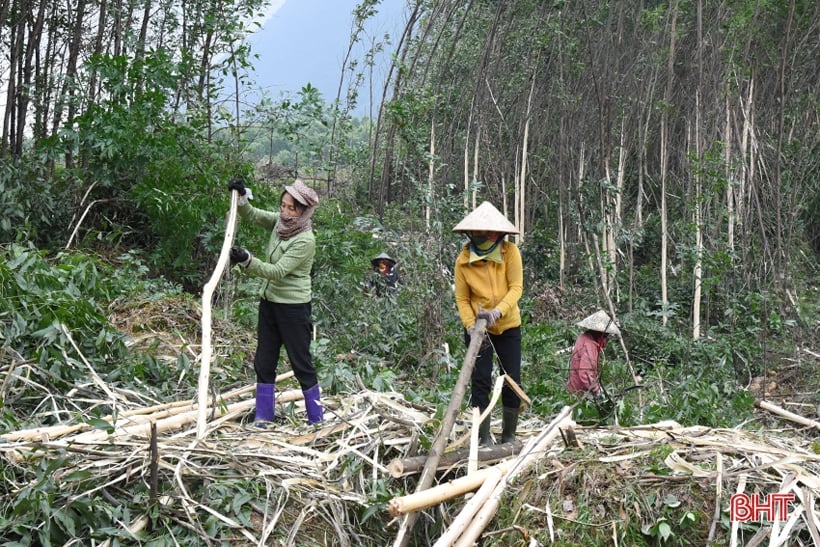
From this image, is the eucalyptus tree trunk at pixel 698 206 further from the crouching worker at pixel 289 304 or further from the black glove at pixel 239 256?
the black glove at pixel 239 256

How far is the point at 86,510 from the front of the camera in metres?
3.19

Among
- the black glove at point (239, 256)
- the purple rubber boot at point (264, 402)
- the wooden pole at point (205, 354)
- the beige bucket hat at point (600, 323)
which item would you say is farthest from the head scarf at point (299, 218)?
A: the beige bucket hat at point (600, 323)

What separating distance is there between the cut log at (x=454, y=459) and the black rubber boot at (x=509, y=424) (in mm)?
47

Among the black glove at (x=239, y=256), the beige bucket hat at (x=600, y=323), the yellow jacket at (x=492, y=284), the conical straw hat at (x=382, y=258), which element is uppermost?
the black glove at (x=239, y=256)

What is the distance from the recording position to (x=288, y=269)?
4.26 m

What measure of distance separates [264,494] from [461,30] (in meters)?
12.2

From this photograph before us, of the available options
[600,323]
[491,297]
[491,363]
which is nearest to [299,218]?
[491,297]

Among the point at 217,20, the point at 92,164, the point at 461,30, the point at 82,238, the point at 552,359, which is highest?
the point at 461,30

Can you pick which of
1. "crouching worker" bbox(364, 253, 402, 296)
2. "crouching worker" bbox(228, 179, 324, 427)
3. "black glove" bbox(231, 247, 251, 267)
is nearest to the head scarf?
"crouching worker" bbox(228, 179, 324, 427)

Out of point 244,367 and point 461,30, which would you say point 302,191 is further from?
point 461,30

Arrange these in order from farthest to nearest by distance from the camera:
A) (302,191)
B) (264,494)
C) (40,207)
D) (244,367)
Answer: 1. (40,207)
2. (244,367)
3. (302,191)
4. (264,494)

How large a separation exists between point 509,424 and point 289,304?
50.8 inches

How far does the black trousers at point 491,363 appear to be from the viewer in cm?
410

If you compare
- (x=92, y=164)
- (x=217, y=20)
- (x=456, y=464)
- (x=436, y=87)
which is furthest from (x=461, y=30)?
(x=456, y=464)
